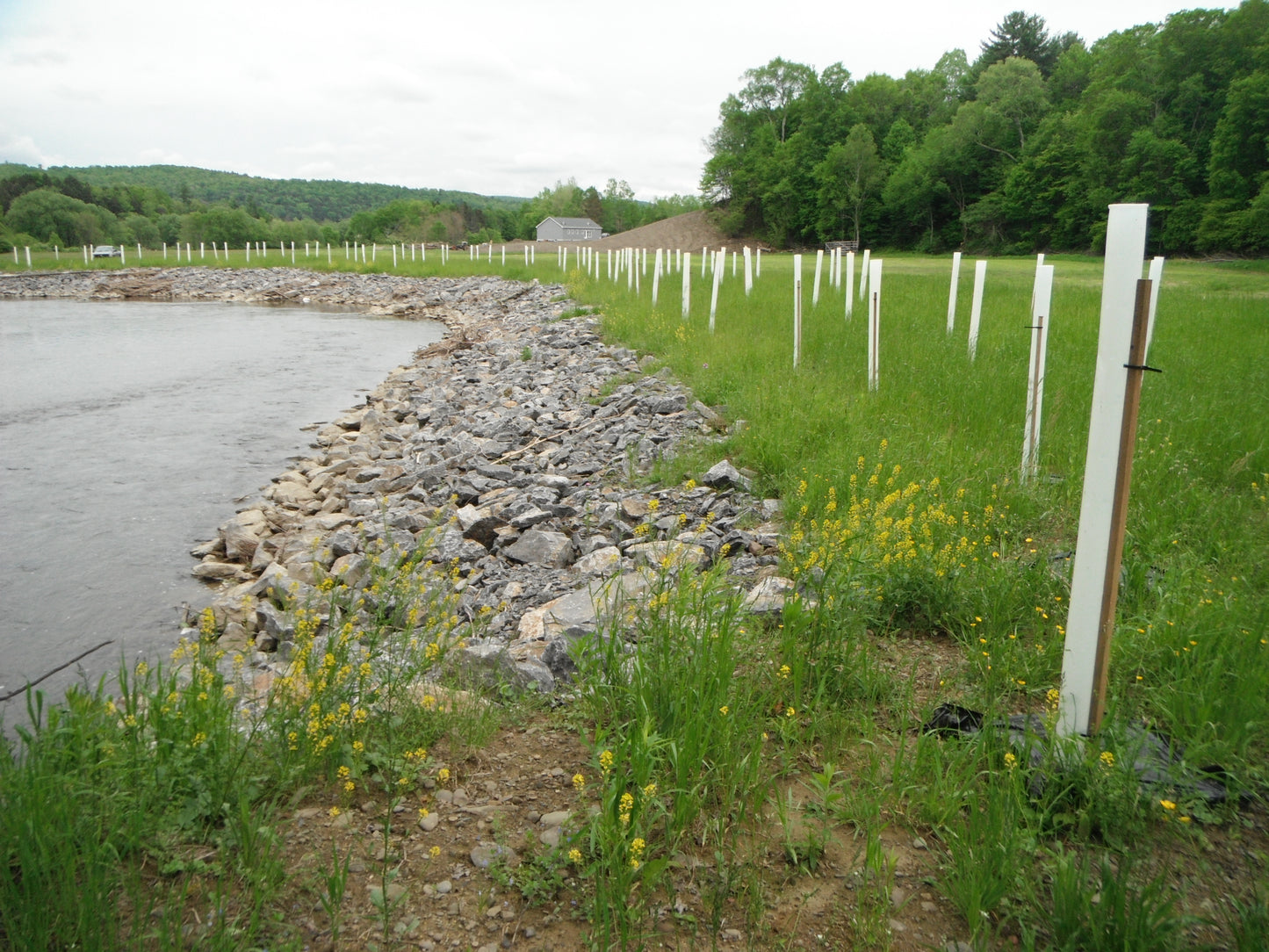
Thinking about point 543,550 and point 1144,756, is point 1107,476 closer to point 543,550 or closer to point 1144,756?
point 1144,756

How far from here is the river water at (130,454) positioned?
6.95 m

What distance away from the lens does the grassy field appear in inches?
96.0

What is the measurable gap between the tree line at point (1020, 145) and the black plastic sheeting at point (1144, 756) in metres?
43.2

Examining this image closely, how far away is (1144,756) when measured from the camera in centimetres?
303

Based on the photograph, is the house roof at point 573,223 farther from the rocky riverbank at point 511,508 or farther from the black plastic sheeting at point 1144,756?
the black plastic sheeting at point 1144,756

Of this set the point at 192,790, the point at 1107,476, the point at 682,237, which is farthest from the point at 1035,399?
the point at 682,237

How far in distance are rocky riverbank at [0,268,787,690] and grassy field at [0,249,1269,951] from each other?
0.60 meters

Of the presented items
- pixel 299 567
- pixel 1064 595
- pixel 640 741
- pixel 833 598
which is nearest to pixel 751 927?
pixel 640 741

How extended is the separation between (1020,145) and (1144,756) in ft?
227

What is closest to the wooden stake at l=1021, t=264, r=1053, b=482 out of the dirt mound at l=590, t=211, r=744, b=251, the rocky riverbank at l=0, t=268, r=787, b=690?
the rocky riverbank at l=0, t=268, r=787, b=690

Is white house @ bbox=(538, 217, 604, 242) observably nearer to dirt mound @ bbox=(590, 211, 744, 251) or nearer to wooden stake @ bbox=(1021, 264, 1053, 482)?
dirt mound @ bbox=(590, 211, 744, 251)

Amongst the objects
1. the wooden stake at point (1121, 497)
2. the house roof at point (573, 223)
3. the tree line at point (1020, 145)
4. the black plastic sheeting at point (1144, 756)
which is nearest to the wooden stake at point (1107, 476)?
the wooden stake at point (1121, 497)

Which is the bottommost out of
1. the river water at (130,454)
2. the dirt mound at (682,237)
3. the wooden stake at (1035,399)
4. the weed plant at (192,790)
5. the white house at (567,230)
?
the river water at (130,454)

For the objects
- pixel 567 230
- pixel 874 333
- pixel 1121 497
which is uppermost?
pixel 567 230
